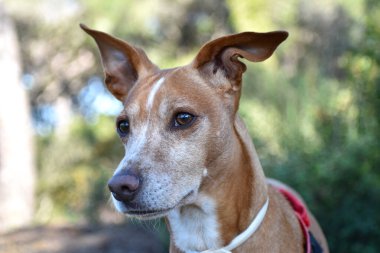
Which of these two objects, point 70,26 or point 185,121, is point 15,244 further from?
point 70,26

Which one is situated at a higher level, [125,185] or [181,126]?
[181,126]

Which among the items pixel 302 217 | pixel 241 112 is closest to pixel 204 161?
pixel 302 217

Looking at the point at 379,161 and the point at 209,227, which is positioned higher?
the point at 209,227

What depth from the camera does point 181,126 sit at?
3018 millimetres

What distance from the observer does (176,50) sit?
1848 cm

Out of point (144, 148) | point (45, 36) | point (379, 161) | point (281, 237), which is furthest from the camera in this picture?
point (45, 36)

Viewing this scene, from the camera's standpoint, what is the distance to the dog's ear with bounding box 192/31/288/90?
→ 10.0 feet

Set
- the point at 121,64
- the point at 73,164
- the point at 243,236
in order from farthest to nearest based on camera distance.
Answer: the point at 73,164, the point at 121,64, the point at 243,236

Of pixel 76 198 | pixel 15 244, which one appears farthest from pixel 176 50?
pixel 15 244

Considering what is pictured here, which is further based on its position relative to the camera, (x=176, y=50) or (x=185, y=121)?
(x=176, y=50)

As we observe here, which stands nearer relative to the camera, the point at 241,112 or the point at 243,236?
the point at 243,236

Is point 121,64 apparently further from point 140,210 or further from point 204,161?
point 140,210

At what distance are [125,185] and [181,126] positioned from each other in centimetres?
51

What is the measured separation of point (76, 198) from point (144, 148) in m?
9.69
